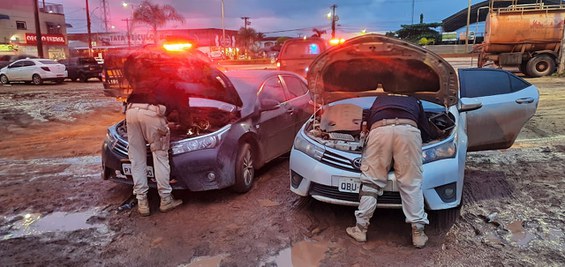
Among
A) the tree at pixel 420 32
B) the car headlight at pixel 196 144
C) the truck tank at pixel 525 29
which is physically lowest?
the car headlight at pixel 196 144

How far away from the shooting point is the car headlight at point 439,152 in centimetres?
365

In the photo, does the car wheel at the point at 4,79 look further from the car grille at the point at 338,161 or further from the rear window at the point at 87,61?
the car grille at the point at 338,161

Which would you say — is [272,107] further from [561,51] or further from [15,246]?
[561,51]

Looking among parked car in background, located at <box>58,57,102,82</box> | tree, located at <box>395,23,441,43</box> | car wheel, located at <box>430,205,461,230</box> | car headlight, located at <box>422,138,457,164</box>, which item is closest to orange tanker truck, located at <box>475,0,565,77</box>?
car wheel, located at <box>430,205,461,230</box>

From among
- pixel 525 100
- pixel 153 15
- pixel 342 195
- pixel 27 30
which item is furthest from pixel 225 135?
pixel 27 30

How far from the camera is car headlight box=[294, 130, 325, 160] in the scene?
3957 millimetres

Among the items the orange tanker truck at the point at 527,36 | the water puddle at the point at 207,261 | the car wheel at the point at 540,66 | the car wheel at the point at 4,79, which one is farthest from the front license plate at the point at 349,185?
the car wheel at the point at 4,79

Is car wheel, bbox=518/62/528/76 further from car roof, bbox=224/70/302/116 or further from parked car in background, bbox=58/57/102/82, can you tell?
parked car in background, bbox=58/57/102/82

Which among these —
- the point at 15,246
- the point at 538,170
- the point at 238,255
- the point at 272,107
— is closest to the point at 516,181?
the point at 538,170

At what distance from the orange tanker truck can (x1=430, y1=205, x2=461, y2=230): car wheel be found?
656 inches

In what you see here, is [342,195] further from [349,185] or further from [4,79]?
[4,79]

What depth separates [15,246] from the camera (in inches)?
146

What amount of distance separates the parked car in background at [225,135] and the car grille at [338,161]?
3.87 feet

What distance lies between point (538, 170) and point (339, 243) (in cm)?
349
